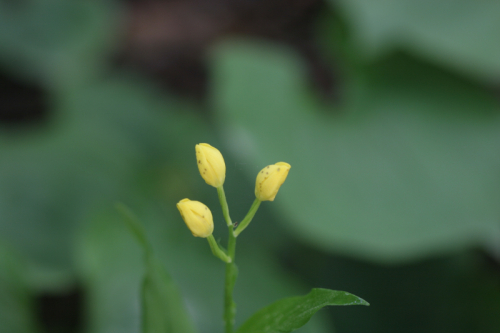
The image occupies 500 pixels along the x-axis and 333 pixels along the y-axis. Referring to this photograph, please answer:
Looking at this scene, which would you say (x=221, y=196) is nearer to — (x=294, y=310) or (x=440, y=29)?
(x=294, y=310)

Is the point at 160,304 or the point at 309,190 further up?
the point at 160,304

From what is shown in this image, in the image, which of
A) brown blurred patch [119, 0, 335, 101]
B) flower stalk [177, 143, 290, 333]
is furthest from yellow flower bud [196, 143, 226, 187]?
brown blurred patch [119, 0, 335, 101]

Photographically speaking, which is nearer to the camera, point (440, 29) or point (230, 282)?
point (230, 282)

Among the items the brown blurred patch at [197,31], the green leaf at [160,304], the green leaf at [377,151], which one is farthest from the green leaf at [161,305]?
the brown blurred patch at [197,31]

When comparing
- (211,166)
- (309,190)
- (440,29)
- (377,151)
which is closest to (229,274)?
(211,166)

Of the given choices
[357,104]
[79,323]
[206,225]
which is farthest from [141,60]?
[206,225]

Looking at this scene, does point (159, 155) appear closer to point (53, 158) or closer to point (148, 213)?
point (53, 158)

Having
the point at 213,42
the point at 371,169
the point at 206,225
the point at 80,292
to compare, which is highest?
the point at 206,225
